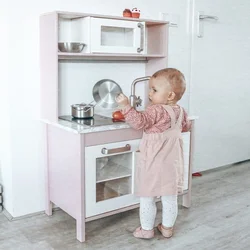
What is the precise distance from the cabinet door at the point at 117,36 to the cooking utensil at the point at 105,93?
0.27m

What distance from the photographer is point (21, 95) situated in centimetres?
221

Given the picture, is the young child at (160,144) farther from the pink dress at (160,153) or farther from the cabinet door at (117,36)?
the cabinet door at (117,36)

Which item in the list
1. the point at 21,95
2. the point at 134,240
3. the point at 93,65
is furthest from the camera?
the point at 93,65

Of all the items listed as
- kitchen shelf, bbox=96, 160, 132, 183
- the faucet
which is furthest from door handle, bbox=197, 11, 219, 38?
kitchen shelf, bbox=96, 160, 132, 183

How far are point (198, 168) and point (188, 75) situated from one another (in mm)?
795

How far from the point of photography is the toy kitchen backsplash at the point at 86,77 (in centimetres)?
236

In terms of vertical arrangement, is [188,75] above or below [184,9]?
below

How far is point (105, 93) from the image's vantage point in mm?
2475

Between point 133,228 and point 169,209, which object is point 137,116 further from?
point 133,228

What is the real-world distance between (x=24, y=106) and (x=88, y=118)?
375mm

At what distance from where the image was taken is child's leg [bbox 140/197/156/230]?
2059 mm

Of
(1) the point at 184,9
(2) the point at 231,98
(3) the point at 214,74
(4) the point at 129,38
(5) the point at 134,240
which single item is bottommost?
(5) the point at 134,240

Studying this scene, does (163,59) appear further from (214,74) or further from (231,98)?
(231,98)

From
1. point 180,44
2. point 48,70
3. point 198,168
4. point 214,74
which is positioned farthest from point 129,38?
point 198,168
